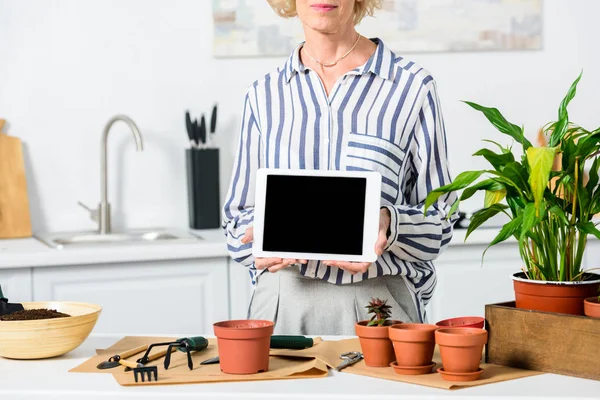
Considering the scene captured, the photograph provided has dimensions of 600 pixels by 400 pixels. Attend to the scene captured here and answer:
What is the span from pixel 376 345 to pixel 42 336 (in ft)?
1.77

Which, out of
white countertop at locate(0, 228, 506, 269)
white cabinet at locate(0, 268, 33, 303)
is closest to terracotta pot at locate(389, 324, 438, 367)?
white countertop at locate(0, 228, 506, 269)

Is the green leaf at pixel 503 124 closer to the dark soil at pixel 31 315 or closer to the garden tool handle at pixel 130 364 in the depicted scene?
the garden tool handle at pixel 130 364

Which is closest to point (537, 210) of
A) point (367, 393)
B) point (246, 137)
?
point (367, 393)

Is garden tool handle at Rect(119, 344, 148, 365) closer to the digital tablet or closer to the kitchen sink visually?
the digital tablet

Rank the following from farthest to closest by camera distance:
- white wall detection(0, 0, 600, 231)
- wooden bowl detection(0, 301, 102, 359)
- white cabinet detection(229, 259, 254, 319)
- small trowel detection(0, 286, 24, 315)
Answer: white wall detection(0, 0, 600, 231) < white cabinet detection(229, 259, 254, 319) < small trowel detection(0, 286, 24, 315) < wooden bowl detection(0, 301, 102, 359)

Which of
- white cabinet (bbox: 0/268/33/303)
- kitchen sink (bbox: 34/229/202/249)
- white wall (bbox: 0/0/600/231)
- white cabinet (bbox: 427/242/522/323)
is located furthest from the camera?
white wall (bbox: 0/0/600/231)

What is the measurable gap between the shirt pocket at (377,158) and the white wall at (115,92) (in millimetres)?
1558

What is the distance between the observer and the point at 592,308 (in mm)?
1282

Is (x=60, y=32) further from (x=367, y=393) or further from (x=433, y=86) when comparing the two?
(x=367, y=393)

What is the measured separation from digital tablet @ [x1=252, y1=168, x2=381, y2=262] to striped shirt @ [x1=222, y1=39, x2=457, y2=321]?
0.49 ft

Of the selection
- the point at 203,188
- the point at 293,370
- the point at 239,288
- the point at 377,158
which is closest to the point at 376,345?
the point at 293,370

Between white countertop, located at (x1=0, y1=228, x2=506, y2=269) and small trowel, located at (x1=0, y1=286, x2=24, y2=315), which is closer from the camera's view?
small trowel, located at (x1=0, y1=286, x2=24, y2=315)

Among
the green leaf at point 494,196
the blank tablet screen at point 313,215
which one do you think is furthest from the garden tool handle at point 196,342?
the green leaf at point 494,196

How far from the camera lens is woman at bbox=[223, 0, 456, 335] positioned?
180 centimetres
